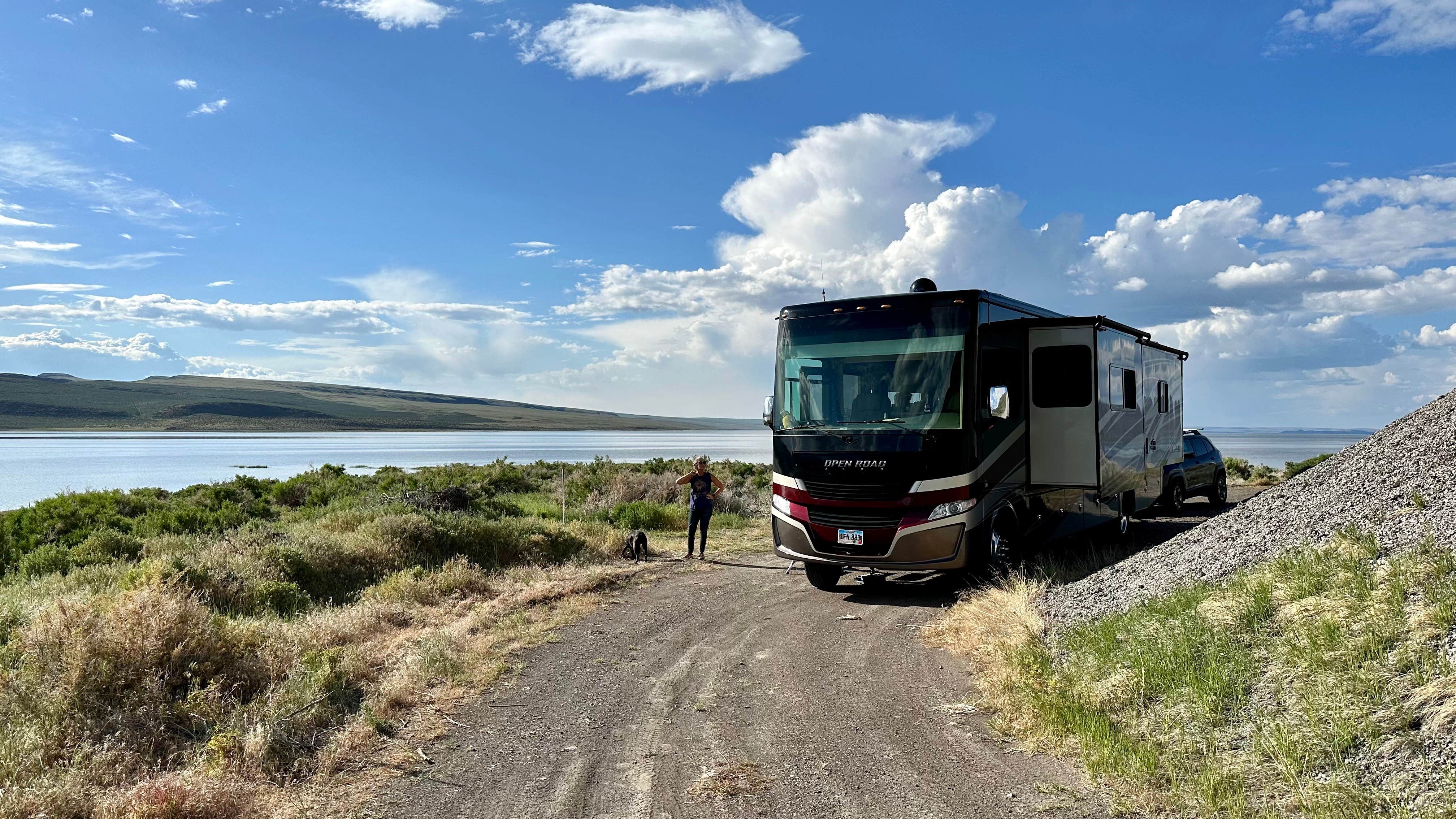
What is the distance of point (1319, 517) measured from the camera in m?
6.23

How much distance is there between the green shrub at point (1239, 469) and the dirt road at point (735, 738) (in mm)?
27800

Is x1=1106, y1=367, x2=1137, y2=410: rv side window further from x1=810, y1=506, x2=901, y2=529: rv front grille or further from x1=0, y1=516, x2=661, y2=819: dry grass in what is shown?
x1=0, y1=516, x2=661, y2=819: dry grass

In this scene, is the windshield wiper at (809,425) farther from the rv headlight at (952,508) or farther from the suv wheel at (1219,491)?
the suv wheel at (1219,491)

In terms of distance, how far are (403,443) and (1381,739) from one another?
12433cm

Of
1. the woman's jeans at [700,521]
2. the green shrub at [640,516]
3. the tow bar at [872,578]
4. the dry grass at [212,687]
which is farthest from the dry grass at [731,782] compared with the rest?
the green shrub at [640,516]

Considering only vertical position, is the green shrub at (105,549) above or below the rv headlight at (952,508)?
below

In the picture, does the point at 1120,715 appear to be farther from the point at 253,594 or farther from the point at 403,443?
the point at 403,443

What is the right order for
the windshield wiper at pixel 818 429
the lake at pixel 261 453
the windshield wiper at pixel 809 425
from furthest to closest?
the lake at pixel 261 453, the windshield wiper at pixel 809 425, the windshield wiper at pixel 818 429

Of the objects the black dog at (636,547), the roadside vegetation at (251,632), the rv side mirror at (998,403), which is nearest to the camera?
the roadside vegetation at (251,632)

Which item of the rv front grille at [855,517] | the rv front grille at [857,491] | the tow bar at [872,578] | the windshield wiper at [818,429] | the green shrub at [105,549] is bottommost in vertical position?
the tow bar at [872,578]

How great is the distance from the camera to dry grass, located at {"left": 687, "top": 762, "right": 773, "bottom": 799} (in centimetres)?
454

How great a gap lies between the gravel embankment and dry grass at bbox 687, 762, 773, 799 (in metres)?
3.35

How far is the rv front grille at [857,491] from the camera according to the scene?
9.59 m

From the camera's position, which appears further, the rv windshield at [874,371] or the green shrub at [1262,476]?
the green shrub at [1262,476]
